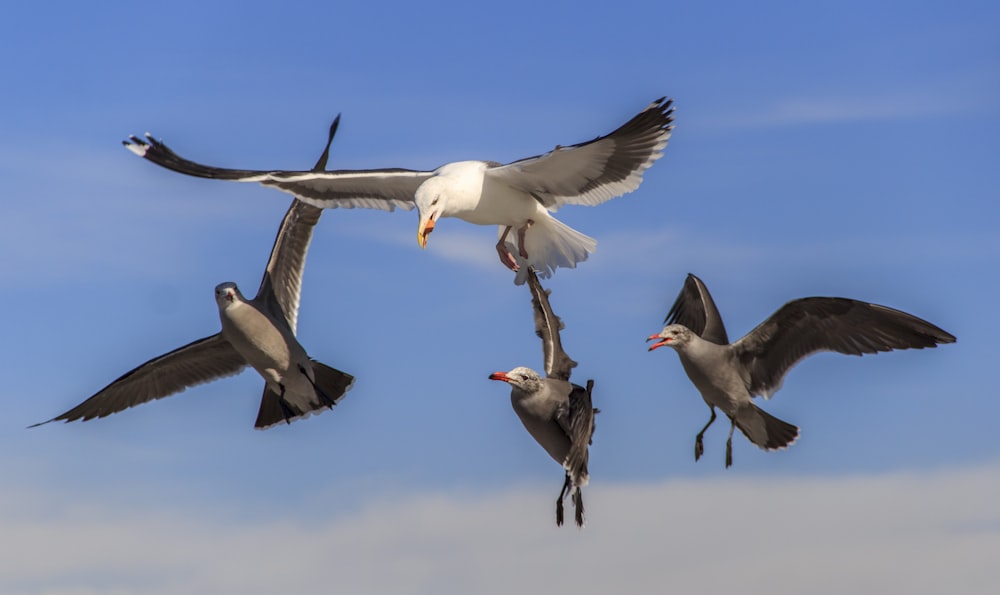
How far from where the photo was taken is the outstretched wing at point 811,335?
43.8ft

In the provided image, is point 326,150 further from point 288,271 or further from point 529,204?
point 529,204

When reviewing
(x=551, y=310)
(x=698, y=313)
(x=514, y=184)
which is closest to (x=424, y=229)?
(x=514, y=184)

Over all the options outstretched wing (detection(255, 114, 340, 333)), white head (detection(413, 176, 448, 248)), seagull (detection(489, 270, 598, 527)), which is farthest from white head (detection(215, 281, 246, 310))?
seagull (detection(489, 270, 598, 527))

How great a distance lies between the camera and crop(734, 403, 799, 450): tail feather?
13953 millimetres

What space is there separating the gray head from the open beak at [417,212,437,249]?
2235 millimetres

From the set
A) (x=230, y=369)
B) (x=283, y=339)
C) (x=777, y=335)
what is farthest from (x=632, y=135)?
(x=230, y=369)

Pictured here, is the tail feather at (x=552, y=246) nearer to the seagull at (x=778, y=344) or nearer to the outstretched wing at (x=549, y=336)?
the seagull at (x=778, y=344)

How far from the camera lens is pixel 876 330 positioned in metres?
13.4

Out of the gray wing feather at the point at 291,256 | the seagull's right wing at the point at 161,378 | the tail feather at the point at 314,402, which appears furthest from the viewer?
the seagull's right wing at the point at 161,378

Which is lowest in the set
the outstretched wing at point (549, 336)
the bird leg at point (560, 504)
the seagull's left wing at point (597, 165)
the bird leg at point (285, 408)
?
the bird leg at point (560, 504)

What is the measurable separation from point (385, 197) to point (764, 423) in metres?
4.35

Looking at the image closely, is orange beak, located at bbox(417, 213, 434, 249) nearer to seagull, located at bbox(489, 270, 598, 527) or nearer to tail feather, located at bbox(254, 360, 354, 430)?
seagull, located at bbox(489, 270, 598, 527)

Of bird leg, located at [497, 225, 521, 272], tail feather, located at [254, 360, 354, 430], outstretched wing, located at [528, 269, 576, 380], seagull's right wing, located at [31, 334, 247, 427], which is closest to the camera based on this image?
outstretched wing, located at [528, 269, 576, 380]

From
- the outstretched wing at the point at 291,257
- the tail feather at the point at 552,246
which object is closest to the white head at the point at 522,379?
the tail feather at the point at 552,246
